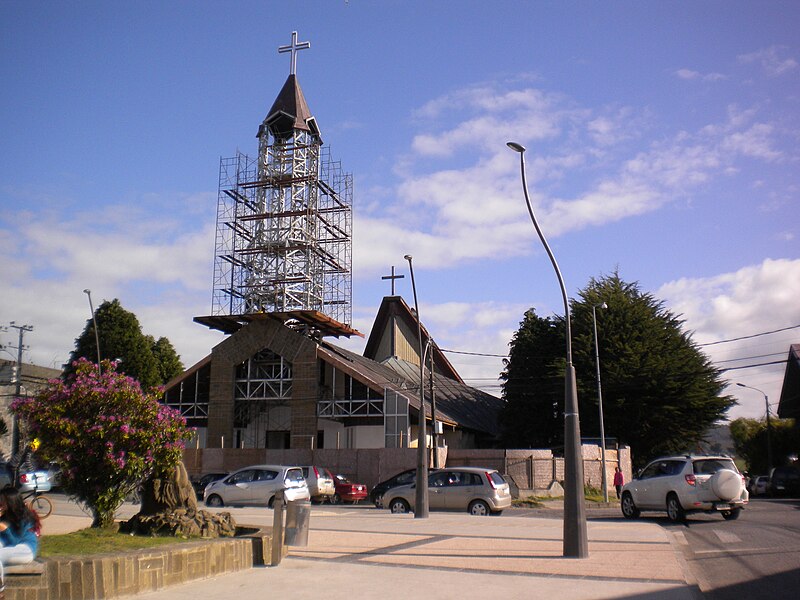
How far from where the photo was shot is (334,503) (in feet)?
105

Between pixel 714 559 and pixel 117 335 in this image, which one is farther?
pixel 117 335

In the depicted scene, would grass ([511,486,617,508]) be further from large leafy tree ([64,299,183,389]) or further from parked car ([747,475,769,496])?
large leafy tree ([64,299,183,389])

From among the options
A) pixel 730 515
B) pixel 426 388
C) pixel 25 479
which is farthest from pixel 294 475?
pixel 426 388

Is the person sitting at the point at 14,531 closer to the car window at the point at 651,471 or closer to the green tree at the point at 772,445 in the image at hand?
the car window at the point at 651,471

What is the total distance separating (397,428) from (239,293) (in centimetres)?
1290

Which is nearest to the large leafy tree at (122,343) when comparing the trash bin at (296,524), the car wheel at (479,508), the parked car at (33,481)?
the parked car at (33,481)

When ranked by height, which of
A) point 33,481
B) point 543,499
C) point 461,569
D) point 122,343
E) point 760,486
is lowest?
point 760,486

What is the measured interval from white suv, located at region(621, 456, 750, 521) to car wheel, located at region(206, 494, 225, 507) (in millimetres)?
13979

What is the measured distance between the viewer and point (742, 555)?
13023 millimetres

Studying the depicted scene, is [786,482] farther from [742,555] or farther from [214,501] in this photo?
[742,555]

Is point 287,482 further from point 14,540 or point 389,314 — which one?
point 389,314

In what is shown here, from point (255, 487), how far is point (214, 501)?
5.86 feet

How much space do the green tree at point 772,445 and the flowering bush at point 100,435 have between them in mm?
54564

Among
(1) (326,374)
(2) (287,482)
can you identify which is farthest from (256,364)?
(2) (287,482)
